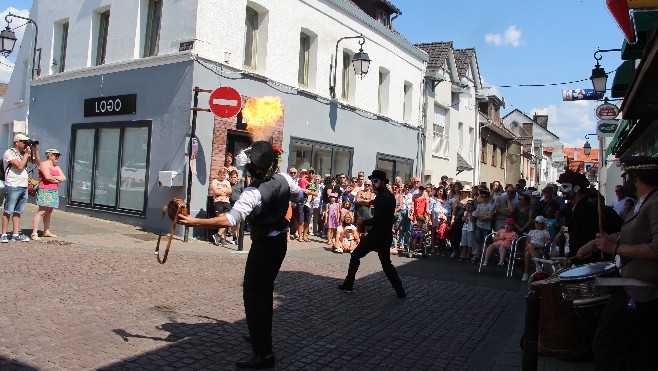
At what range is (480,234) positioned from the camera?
38.8 ft

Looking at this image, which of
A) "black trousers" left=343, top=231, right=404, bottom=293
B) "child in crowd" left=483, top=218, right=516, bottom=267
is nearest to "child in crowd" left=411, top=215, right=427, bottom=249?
"child in crowd" left=483, top=218, right=516, bottom=267

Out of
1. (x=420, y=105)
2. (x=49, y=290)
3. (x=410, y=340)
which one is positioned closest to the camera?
(x=410, y=340)

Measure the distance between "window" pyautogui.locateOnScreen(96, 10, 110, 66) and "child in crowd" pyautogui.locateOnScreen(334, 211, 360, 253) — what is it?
857 cm

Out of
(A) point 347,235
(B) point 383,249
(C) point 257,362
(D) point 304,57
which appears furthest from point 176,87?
(C) point 257,362

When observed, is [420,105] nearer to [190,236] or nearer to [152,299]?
[190,236]

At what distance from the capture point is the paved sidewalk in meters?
4.74

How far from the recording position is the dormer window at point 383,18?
21.5 metres

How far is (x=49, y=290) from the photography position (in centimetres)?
651

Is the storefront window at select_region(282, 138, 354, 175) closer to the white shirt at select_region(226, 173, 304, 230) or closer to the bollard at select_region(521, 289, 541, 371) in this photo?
the white shirt at select_region(226, 173, 304, 230)

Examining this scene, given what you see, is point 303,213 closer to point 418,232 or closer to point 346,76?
point 418,232

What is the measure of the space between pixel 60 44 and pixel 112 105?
4.42 m

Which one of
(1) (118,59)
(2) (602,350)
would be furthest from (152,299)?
(1) (118,59)

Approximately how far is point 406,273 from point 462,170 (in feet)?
61.4

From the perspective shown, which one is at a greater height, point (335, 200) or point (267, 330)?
point (335, 200)
